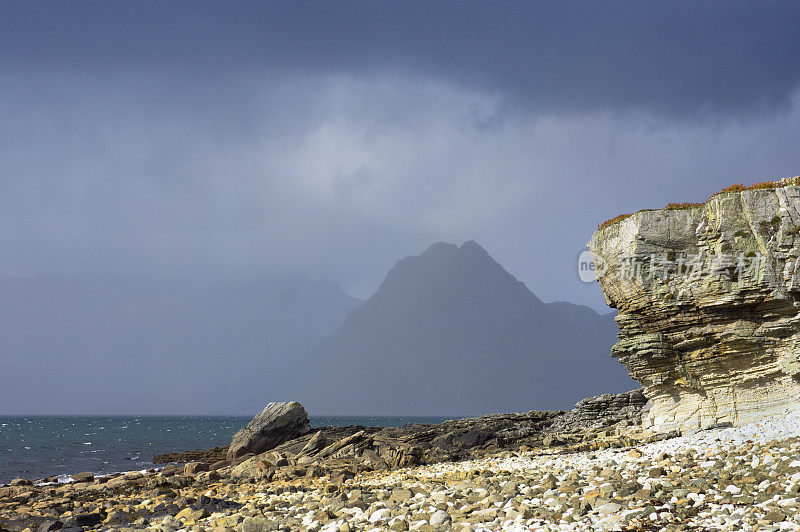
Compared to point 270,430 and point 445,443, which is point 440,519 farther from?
point 270,430

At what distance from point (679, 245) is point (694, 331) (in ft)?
11.4

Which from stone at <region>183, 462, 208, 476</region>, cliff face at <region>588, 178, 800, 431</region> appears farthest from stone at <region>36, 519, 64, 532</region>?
cliff face at <region>588, 178, 800, 431</region>

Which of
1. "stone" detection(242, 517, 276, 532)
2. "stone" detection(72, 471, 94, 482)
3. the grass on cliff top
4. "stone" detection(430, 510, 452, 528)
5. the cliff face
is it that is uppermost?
the grass on cliff top

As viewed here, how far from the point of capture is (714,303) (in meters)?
21.7

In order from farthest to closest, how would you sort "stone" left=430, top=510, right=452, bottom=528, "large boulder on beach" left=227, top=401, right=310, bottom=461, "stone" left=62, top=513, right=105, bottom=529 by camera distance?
"large boulder on beach" left=227, top=401, right=310, bottom=461 < "stone" left=62, top=513, right=105, bottom=529 < "stone" left=430, top=510, right=452, bottom=528

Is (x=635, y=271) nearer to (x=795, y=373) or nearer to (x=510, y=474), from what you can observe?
(x=795, y=373)

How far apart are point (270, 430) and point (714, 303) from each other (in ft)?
101

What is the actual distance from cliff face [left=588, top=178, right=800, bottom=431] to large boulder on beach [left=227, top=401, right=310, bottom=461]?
2665 centimetres

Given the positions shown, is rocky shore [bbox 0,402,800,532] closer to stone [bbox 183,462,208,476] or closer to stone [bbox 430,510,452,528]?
stone [bbox 430,510,452,528]

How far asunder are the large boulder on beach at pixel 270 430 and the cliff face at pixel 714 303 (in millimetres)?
26647

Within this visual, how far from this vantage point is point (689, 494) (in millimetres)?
11742

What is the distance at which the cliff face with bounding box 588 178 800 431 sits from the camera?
68.4 ft

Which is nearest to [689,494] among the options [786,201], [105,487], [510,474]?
[510,474]

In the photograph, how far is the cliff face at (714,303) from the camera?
20.9 metres
